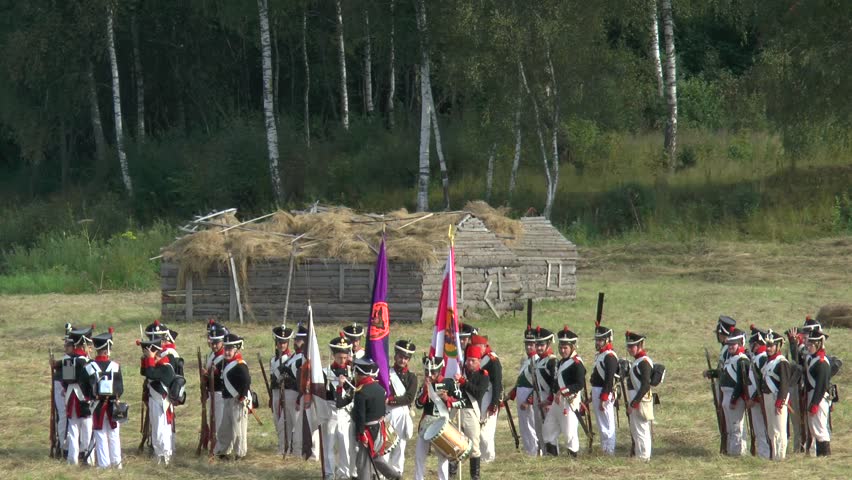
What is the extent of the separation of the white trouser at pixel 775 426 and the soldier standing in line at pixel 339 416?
16.5ft

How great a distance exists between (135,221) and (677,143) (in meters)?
19.8

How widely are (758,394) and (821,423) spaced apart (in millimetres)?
891

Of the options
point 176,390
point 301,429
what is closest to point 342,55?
point 301,429

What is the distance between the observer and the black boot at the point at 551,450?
1562 centimetres

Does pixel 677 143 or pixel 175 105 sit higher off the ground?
pixel 175 105

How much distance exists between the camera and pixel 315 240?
87.9 feet

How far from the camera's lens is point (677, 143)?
1615 inches

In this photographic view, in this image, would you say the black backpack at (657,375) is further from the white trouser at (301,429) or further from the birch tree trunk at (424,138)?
the birch tree trunk at (424,138)

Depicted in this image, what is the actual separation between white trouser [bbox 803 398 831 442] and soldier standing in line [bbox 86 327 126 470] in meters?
8.38

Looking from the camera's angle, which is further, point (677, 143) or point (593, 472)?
point (677, 143)

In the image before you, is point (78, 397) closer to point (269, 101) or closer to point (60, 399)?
point (60, 399)

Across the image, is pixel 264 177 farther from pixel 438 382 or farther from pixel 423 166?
pixel 438 382

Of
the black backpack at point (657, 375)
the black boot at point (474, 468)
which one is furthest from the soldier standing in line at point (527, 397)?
the black boot at point (474, 468)

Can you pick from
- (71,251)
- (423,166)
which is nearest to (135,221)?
(71,251)
